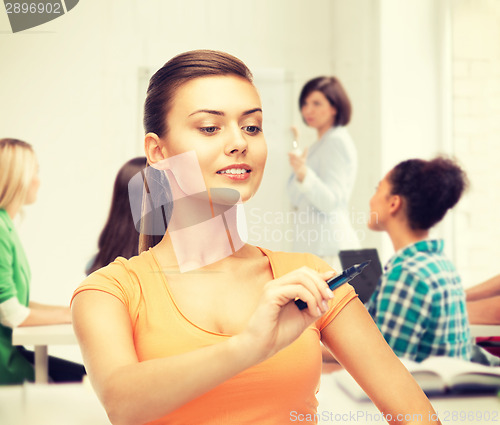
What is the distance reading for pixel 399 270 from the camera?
1.01 meters

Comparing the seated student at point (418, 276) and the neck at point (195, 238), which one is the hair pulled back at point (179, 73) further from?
the seated student at point (418, 276)

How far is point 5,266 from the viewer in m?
1.10

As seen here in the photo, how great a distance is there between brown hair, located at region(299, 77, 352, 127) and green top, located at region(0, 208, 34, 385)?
→ 2.59 feet

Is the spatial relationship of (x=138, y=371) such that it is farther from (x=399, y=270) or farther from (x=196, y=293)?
(x=399, y=270)

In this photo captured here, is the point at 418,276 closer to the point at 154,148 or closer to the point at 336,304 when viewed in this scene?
the point at 336,304

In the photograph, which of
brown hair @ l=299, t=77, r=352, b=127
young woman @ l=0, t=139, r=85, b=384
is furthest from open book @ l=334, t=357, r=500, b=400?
brown hair @ l=299, t=77, r=352, b=127

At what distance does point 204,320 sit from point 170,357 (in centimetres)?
8

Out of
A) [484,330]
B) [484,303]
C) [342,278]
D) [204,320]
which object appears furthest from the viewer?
[484,303]

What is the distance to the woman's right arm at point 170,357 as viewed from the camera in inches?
13.5

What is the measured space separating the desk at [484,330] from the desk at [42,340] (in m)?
0.79

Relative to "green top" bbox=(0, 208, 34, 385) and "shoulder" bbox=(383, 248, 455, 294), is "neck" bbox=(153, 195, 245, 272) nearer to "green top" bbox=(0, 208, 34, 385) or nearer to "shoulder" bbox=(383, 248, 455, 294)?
"shoulder" bbox=(383, 248, 455, 294)

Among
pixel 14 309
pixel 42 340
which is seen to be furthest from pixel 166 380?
pixel 14 309


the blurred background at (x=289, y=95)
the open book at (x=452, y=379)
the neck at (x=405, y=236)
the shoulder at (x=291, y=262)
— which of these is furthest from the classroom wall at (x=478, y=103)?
the shoulder at (x=291, y=262)

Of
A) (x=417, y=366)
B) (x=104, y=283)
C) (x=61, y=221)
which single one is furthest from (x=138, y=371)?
(x=61, y=221)
